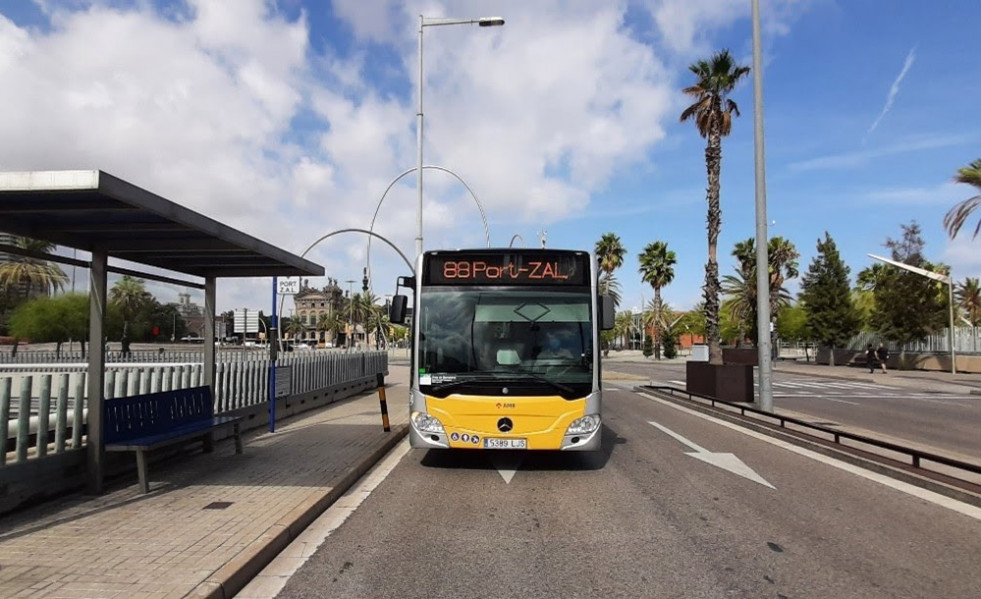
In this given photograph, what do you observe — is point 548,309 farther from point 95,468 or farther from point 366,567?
point 95,468

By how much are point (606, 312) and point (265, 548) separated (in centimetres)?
544

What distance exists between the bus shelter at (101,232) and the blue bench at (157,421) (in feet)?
0.79

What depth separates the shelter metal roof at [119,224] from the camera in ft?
17.3

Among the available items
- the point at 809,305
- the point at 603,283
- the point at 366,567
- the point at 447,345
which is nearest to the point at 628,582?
the point at 366,567

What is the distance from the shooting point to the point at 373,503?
7.02 metres

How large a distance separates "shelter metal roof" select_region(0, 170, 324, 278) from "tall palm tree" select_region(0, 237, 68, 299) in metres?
0.17

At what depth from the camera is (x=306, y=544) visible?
18.2 ft

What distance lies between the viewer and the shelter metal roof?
5266 mm

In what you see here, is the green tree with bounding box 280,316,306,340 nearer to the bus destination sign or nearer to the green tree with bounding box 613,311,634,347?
the green tree with bounding box 613,311,634,347

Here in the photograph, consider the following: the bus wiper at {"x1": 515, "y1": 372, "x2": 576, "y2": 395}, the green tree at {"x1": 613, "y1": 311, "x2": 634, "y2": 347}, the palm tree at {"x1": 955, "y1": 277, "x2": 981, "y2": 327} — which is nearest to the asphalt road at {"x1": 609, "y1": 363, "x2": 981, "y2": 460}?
the bus wiper at {"x1": 515, "y1": 372, "x2": 576, "y2": 395}

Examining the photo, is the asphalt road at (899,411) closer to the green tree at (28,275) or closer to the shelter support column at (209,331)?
the shelter support column at (209,331)

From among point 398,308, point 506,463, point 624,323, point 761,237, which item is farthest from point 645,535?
point 624,323

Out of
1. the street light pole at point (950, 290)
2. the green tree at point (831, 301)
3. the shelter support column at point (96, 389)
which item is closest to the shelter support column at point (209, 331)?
the shelter support column at point (96, 389)

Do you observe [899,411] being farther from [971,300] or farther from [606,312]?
[971,300]
